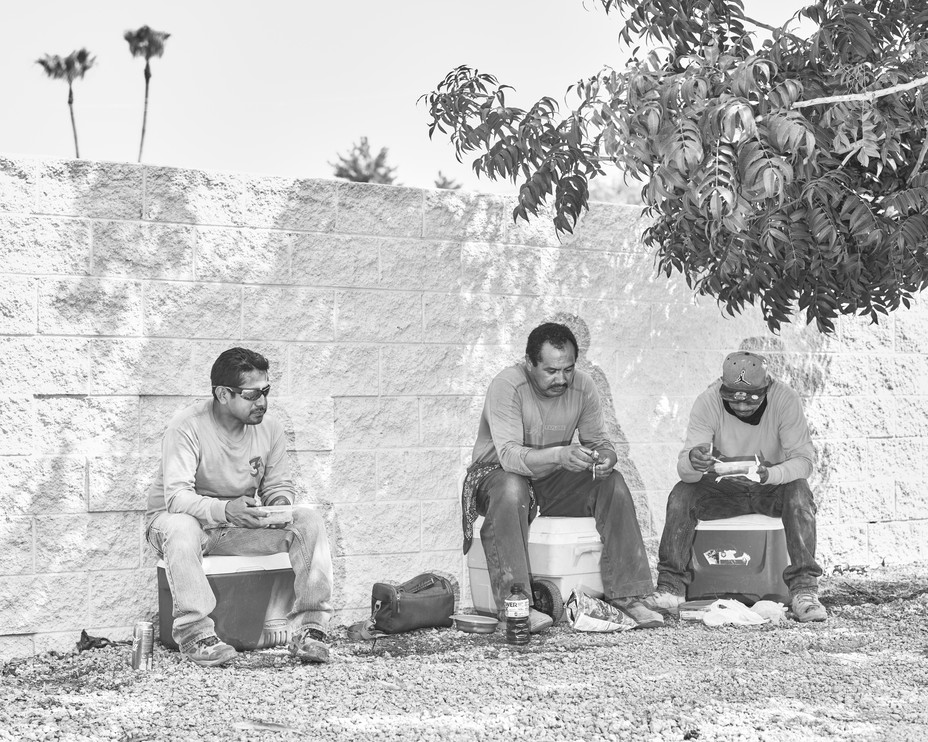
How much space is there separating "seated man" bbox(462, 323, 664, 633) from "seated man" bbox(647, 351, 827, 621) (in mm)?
318

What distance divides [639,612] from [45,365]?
2.68 meters

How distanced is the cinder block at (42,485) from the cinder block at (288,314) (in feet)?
3.05

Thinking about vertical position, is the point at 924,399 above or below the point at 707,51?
below

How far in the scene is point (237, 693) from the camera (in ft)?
12.5

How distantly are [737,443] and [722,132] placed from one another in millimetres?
2057

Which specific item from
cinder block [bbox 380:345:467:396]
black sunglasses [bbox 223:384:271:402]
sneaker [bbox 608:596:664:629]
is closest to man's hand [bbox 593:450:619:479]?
sneaker [bbox 608:596:664:629]

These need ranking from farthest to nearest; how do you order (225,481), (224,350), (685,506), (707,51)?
(685,506) < (224,350) < (225,481) < (707,51)

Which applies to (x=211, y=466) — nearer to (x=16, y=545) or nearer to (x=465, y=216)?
(x=16, y=545)

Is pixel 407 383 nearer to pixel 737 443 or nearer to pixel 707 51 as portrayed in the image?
pixel 737 443

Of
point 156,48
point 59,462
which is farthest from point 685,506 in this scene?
point 156,48

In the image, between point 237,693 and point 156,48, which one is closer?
point 237,693

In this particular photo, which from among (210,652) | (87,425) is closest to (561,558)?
(210,652)

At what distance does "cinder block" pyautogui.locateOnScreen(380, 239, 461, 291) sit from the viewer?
213 inches

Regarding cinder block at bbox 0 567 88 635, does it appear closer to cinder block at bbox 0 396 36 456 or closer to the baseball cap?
cinder block at bbox 0 396 36 456
